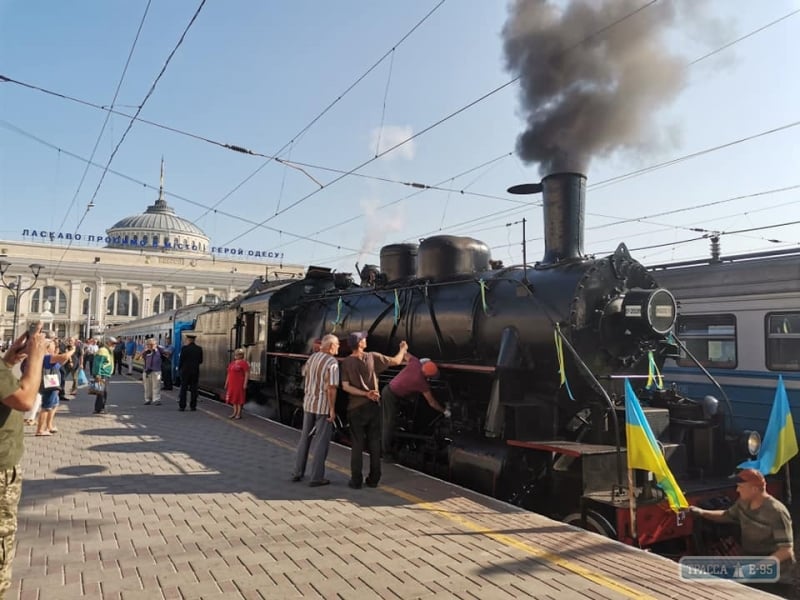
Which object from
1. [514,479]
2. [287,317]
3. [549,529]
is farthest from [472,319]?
[287,317]

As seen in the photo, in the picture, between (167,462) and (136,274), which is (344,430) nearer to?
(167,462)

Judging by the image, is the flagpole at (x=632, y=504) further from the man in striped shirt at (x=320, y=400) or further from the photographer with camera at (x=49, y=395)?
the photographer with camera at (x=49, y=395)

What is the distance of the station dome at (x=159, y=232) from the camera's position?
93.8m

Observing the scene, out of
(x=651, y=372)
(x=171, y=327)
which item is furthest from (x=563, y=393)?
(x=171, y=327)

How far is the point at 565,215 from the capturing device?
7062mm

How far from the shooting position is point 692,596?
3719 mm

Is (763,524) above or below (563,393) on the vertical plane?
below

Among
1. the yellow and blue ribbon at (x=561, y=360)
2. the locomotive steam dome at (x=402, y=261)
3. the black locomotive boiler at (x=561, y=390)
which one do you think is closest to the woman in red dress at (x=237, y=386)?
the locomotive steam dome at (x=402, y=261)

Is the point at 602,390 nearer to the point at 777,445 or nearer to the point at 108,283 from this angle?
the point at 777,445

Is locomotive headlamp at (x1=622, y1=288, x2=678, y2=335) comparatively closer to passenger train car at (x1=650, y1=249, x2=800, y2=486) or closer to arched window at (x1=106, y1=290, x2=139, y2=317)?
passenger train car at (x1=650, y1=249, x2=800, y2=486)

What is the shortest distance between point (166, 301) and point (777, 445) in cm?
7531

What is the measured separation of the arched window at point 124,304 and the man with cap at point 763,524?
75.8 m

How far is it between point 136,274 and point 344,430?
6807cm

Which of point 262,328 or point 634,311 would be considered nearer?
point 634,311
